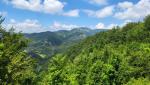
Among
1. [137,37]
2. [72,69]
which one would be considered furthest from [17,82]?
[137,37]

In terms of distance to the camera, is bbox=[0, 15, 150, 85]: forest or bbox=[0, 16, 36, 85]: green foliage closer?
bbox=[0, 16, 36, 85]: green foliage

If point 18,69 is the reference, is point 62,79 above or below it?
below

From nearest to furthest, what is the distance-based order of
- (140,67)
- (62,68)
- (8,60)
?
(8,60), (62,68), (140,67)

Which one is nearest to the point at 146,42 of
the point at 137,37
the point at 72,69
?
the point at 137,37

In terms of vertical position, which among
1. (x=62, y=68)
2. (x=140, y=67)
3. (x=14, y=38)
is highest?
(x=14, y=38)

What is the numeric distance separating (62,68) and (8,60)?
101ft

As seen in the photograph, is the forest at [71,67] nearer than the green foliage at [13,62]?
No

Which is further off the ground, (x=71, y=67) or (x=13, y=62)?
(x=13, y=62)

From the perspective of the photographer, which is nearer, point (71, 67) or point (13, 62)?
point (13, 62)

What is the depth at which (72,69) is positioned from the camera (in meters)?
87.9

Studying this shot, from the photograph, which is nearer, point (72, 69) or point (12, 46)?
point (12, 46)

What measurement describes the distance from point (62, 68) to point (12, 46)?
27.1 metres

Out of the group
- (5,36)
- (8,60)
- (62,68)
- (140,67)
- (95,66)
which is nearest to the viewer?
(8,60)

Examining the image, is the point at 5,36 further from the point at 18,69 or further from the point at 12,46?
the point at 18,69
